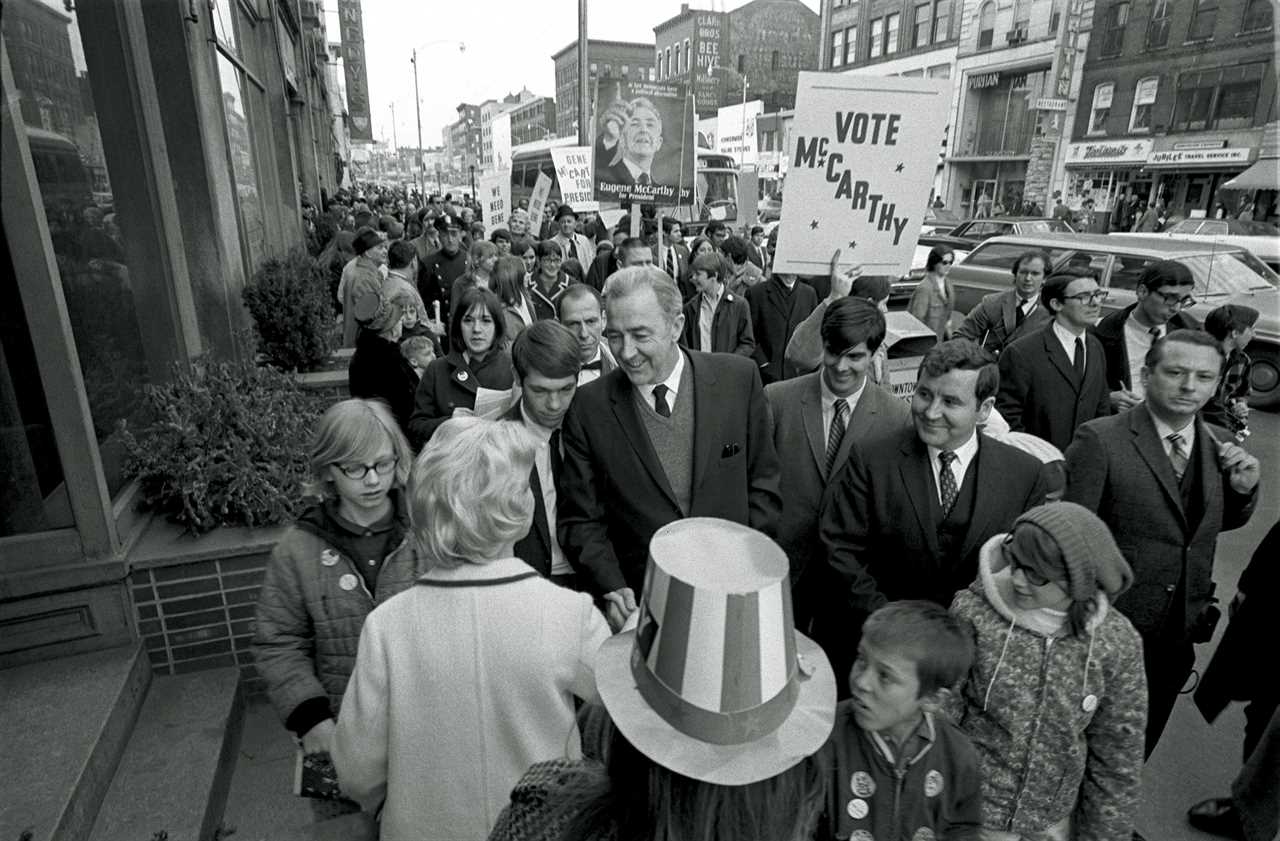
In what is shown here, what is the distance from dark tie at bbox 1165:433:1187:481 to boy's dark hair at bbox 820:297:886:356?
1.15 m

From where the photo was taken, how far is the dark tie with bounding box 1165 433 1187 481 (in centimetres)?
284

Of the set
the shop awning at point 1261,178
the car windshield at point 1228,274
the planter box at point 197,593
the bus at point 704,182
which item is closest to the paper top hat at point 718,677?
the planter box at point 197,593

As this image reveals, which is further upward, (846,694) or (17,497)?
(17,497)

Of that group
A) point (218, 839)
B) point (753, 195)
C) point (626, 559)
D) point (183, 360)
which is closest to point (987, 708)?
point (626, 559)

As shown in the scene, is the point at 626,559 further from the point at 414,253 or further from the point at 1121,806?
the point at 414,253

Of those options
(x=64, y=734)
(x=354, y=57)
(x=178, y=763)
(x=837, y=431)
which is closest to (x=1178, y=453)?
(x=837, y=431)

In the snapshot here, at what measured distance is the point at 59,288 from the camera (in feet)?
10.1

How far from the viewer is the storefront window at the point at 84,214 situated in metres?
3.65

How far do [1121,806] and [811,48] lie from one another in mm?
75155

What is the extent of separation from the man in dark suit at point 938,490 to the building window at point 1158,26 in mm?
36735

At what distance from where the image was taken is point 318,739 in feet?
6.77

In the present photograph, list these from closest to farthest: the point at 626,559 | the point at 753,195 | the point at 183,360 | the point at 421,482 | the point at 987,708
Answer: the point at 421,482 → the point at 987,708 → the point at 626,559 → the point at 183,360 → the point at 753,195

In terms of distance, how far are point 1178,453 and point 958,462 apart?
0.96m

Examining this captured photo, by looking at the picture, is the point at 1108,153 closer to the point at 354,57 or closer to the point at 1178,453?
the point at 1178,453
